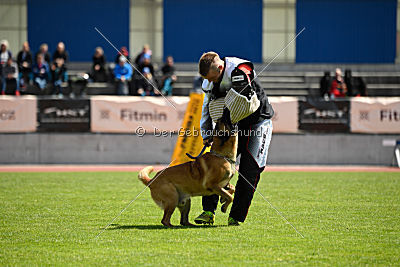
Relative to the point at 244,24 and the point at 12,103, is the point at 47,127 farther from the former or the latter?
the point at 244,24

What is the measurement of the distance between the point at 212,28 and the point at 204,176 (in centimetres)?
1932

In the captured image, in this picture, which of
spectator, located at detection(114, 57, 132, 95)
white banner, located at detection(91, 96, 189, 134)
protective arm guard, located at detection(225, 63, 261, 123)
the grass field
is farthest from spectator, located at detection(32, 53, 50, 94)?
protective arm guard, located at detection(225, 63, 261, 123)

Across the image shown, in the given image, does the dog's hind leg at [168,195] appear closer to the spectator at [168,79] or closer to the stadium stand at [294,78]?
the spectator at [168,79]

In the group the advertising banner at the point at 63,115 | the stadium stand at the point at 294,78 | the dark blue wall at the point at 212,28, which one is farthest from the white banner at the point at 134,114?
the dark blue wall at the point at 212,28

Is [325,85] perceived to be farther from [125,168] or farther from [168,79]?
[125,168]

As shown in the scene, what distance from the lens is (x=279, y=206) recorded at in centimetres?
957

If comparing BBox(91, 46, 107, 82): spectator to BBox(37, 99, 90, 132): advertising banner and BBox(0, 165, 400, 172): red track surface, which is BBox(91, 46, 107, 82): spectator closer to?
BBox(37, 99, 90, 132): advertising banner

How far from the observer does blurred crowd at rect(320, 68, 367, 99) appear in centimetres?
2047

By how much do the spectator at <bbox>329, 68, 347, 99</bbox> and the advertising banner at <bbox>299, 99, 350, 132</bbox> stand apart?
2024 mm

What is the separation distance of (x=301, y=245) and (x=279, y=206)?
3.12m

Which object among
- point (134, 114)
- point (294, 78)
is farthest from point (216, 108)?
point (294, 78)

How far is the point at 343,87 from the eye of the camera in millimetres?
20609

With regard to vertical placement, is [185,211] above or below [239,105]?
below

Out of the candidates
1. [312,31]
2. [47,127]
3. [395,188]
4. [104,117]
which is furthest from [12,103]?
[312,31]
